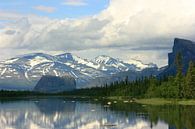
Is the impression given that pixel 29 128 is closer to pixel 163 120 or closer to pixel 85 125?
pixel 85 125

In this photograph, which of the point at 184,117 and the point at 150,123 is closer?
the point at 150,123

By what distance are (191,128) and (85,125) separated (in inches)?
1247

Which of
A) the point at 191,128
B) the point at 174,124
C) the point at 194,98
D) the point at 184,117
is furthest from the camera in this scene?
the point at 194,98

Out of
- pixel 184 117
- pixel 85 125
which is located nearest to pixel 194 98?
pixel 184 117

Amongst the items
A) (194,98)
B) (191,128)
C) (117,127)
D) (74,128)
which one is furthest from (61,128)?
(194,98)

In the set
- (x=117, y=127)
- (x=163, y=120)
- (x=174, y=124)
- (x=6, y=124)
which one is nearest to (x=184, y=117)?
(x=163, y=120)

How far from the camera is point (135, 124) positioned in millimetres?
113750

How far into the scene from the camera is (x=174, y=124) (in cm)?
10706

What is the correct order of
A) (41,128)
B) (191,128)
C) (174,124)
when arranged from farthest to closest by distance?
(41,128)
(174,124)
(191,128)

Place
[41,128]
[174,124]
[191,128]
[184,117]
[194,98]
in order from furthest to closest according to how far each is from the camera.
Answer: [194,98] → [184,117] → [41,128] → [174,124] → [191,128]

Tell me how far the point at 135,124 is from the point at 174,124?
11.0m

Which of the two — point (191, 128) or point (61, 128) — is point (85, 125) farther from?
point (191, 128)

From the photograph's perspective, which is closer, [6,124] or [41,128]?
[41,128]

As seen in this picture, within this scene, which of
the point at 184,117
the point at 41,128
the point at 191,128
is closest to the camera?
the point at 191,128
